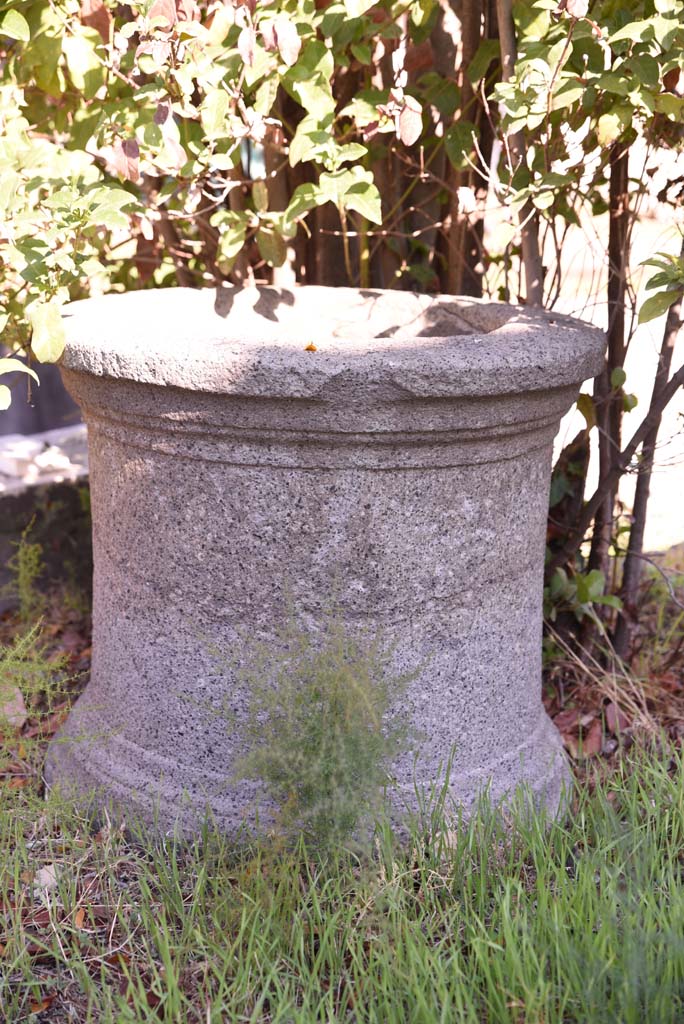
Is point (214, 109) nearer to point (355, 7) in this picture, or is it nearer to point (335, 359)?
point (355, 7)

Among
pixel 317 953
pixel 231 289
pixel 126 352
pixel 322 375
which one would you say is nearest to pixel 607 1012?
pixel 317 953

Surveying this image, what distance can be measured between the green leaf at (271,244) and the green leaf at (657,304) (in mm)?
902

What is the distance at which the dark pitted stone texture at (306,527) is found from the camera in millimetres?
1822

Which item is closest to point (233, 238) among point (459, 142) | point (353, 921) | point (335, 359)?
point (459, 142)

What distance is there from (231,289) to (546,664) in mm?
1307

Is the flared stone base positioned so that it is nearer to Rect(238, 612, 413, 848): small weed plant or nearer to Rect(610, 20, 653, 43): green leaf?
Rect(238, 612, 413, 848): small weed plant

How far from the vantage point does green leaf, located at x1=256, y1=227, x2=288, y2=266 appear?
2.48 meters

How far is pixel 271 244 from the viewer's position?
2486mm

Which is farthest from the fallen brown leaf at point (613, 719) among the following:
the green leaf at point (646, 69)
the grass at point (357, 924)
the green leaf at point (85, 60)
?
the green leaf at point (85, 60)

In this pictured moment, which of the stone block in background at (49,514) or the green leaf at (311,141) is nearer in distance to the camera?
the green leaf at (311,141)

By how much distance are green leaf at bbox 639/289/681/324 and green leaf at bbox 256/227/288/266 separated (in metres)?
0.90

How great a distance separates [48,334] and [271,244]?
0.72 metres

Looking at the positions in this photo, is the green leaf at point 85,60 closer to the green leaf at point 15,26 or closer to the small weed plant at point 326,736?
the green leaf at point 15,26

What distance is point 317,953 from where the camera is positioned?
70.9 inches
